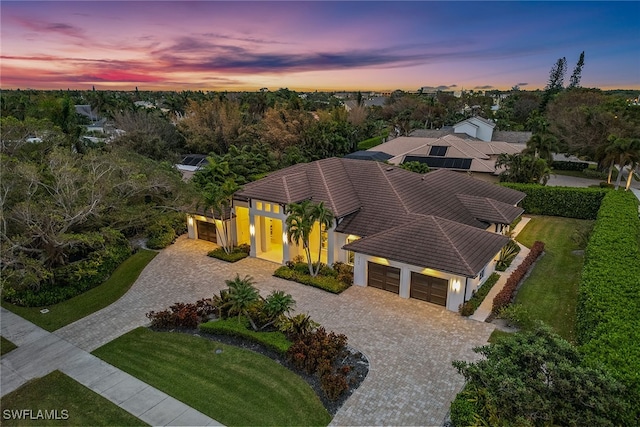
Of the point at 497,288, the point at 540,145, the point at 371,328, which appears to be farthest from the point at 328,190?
the point at 540,145

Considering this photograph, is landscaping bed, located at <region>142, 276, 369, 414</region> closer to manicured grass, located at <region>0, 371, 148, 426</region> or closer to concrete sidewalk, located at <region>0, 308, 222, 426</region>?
concrete sidewalk, located at <region>0, 308, 222, 426</region>

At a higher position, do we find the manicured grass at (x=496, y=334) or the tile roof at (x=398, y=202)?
the tile roof at (x=398, y=202)

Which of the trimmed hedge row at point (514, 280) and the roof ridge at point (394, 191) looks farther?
the roof ridge at point (394, 191)

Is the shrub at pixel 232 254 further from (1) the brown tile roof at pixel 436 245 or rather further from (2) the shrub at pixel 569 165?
(2) the shrub at pixel 569 165

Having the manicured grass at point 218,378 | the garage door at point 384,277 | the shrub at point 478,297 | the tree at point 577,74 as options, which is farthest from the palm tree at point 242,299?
the tree at point 577,74

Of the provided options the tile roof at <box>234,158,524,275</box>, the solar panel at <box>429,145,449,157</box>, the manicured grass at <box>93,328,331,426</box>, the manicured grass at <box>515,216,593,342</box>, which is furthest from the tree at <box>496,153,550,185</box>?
the manicured grass at <box>93,328,331,426</box>

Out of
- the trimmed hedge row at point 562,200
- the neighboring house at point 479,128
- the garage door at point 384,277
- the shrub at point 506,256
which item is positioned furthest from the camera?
the neighboring house at point 479,128
